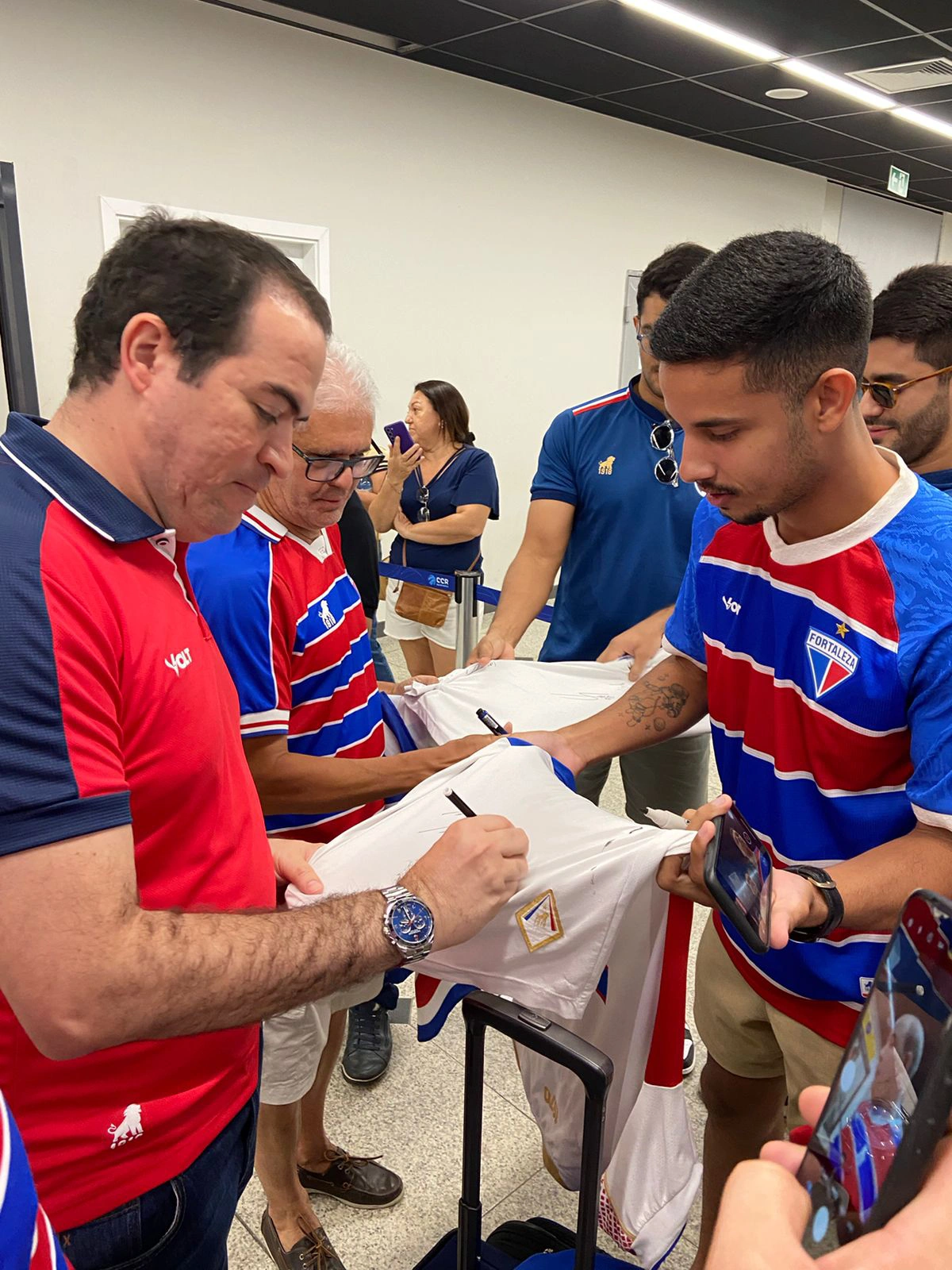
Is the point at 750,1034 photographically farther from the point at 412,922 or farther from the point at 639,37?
the point at 639,37

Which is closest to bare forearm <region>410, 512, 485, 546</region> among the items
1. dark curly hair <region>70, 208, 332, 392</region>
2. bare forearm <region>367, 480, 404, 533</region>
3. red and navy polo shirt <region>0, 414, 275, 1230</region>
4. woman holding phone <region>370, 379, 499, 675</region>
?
woman holding phone <region>370, 379, 499, 675</region>

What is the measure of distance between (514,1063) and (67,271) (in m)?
4.20

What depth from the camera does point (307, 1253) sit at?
170 cm

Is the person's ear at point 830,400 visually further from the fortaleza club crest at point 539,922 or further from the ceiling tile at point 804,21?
the ceiling tile at point 804,21

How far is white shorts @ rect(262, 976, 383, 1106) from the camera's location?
1590 millimetres

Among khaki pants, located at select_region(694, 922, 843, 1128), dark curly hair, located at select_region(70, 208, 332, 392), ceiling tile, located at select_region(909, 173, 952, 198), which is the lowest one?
khaki pants, located at select_region(694, 922, 843, 1128)

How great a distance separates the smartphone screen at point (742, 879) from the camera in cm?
101

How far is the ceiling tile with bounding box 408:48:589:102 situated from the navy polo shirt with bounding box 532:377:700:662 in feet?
13.1

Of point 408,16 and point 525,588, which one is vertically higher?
point 408,16

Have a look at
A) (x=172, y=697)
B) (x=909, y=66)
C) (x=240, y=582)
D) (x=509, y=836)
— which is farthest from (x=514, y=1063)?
(x=909, y=66)

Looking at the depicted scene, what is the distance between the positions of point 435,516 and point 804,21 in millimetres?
3308

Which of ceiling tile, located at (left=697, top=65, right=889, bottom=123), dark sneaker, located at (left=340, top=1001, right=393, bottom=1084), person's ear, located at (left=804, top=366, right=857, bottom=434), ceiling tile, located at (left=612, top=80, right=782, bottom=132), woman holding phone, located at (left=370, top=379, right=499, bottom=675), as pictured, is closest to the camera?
person's ear, located at (left=804, top=366, right=857, bottom=434)

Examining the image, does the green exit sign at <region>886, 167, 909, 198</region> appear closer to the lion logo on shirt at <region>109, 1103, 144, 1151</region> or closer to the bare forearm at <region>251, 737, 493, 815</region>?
the bare forearm at <region>251, 737, 493, 815</region>

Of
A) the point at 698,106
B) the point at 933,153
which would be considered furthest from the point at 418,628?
the point at 933,153
